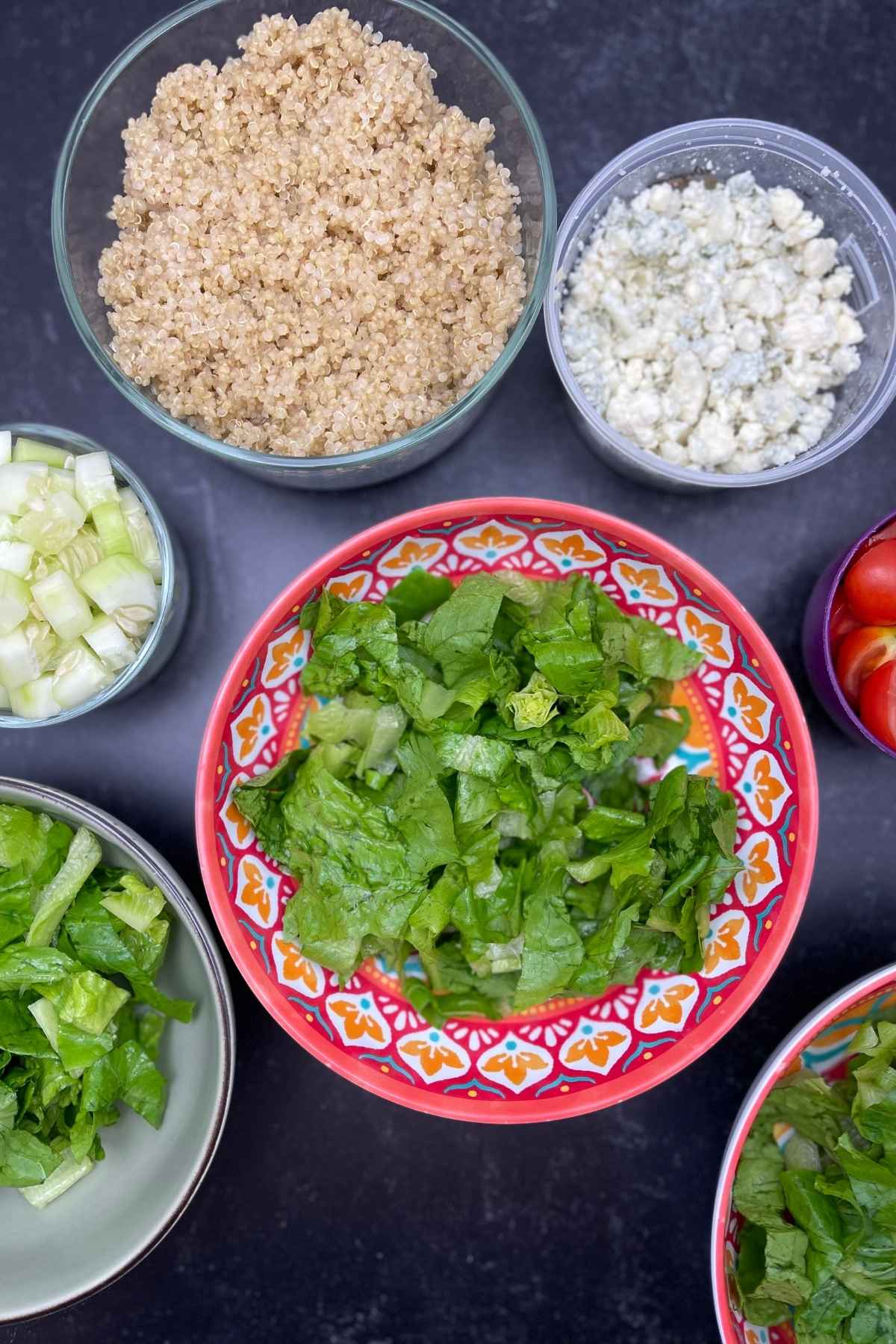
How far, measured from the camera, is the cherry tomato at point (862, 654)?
1382mm

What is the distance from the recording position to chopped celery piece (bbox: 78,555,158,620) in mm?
1336

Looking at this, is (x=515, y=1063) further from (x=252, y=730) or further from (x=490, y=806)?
(x=252, y=730)

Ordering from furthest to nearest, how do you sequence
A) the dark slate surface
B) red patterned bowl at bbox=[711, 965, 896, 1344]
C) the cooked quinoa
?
1. the dark slate surface
2. red patterned bowl at bbox=[711, 965, 896, 1344]
3. the cooked quinoa

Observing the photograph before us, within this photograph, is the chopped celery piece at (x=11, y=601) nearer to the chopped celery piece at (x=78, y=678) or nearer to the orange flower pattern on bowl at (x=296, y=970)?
the chopped celery piece at (x=78, y=678)

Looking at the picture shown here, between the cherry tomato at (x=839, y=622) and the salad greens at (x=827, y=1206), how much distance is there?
0.55m

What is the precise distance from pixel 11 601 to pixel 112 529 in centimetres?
16

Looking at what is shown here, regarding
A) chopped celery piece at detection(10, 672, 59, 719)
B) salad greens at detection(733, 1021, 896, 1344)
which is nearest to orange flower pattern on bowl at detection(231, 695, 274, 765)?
chopped celery piece at detection(10, 672, 59, 719)

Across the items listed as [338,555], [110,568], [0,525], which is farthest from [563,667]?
[0,525]

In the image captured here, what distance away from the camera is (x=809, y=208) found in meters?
1.49

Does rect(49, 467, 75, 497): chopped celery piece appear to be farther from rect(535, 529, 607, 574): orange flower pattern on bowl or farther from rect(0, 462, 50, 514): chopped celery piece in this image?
rect(535, 529, 607, 574): orange flower pattern on bowl

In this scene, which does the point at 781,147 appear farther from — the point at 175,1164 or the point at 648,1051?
the point at 175,1164

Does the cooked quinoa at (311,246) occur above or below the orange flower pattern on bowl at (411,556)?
above

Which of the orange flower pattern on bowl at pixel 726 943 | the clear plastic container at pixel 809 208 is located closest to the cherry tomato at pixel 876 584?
the clear plastic container at pixel 809 208

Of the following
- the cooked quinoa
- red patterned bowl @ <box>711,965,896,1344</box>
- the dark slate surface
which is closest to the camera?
the cooked quinoa
